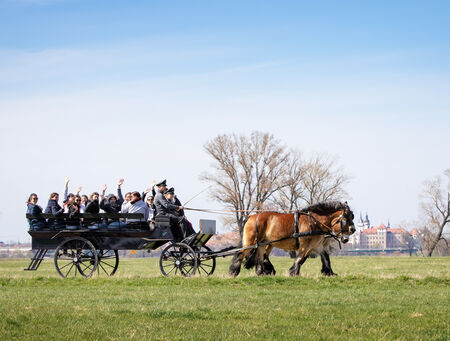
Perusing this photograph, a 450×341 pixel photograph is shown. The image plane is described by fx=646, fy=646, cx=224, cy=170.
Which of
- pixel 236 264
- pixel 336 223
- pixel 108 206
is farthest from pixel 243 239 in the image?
pixel 108 206

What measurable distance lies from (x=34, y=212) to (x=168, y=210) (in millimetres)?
3727

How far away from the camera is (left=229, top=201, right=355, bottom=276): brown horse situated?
17.3 meters

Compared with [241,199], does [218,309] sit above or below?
below

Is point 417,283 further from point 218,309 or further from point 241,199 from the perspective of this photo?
point 241,199

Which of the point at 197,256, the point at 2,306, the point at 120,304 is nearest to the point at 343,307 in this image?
the point at 120,304

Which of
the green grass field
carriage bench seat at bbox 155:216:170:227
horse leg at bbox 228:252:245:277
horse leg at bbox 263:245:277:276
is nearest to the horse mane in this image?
horse leg at bbox 263:245:277:276

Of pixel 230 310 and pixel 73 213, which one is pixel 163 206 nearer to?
pixel 73 213

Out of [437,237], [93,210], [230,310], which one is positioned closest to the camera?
[230,310]

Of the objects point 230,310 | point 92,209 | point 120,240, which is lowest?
point 230,310

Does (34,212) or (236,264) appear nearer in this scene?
(236,264)

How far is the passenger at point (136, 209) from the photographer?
1791 cm

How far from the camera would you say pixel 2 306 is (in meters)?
10.7

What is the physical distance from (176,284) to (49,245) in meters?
4.65

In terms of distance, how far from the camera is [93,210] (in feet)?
60.4
